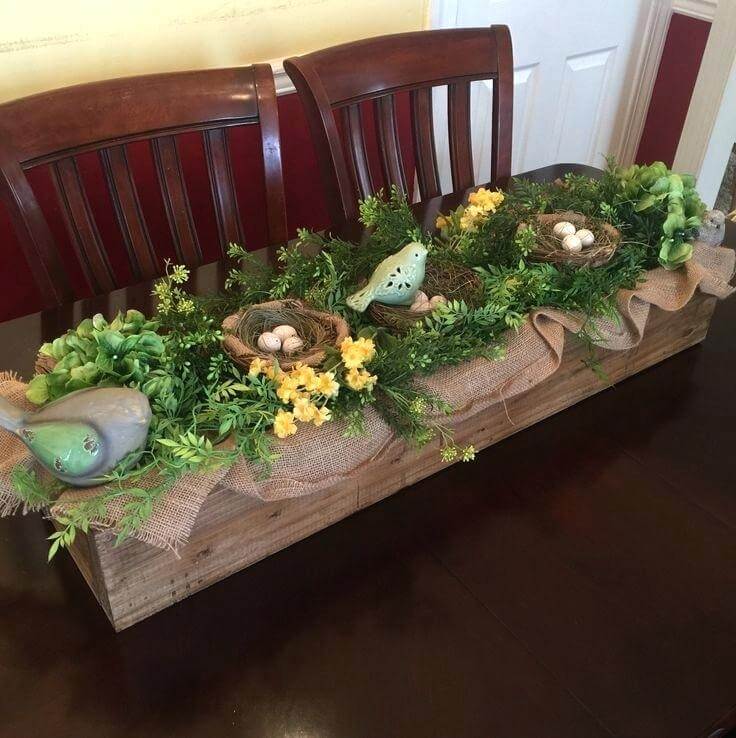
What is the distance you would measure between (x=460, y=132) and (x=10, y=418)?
1049 mm

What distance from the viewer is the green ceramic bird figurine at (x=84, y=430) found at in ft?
1.93

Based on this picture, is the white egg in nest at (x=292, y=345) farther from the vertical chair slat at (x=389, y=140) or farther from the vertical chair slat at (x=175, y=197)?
the vertical chair slat at (x=389, y=140)

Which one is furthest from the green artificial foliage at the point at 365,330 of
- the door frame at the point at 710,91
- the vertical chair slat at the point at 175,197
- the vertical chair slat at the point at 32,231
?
the door frame at the point at 710,91

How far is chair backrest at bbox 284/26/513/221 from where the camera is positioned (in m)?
1.24

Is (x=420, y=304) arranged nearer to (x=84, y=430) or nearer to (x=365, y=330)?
(x=365, y=330)

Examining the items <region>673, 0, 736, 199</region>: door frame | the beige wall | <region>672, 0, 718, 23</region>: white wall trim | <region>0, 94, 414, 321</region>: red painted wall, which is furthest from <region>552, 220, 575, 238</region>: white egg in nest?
<region>672, 0, 718, 23</region>: white wall trim

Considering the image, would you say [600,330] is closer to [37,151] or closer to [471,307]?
[471,307]

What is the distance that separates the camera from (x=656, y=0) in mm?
2262

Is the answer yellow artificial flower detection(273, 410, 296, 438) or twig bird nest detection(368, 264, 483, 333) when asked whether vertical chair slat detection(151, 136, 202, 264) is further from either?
yellow artificial flower detection(273, 410, 296, 438)

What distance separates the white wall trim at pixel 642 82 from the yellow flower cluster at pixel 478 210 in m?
1.69

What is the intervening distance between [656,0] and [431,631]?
7.28ft

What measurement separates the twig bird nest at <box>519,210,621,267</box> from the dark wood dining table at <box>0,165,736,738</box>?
0.75ft

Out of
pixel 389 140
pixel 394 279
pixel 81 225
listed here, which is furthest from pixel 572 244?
pixel 81 225

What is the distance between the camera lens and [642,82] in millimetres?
2412
